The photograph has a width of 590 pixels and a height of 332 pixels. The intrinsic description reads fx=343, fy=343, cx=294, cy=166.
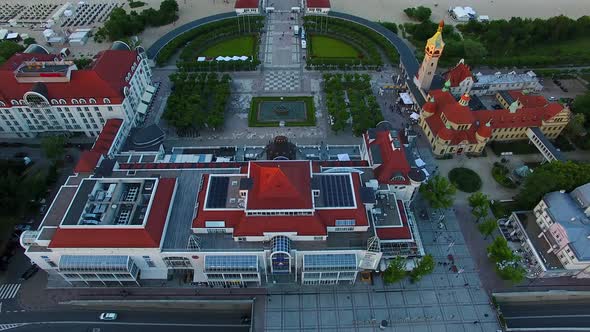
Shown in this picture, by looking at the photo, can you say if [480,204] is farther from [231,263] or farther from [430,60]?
[231,263]

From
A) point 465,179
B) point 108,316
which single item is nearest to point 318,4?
point 465,179

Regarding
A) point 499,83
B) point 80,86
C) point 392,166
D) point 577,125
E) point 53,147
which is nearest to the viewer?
point 392,166

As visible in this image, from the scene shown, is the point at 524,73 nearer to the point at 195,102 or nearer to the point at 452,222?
the point at 452,222

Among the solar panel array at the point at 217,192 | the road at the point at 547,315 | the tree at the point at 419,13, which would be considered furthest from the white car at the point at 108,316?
the tree at the point at 419,13

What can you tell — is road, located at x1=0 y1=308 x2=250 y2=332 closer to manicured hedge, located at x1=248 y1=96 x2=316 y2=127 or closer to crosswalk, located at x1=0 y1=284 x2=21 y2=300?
crosswalk, located at x1=0 y1=284 x2=21 y2=300

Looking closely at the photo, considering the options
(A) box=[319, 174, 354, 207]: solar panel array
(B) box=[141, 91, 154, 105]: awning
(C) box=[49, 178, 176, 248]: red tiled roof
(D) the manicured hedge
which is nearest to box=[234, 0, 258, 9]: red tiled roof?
(D) the manicured hedge

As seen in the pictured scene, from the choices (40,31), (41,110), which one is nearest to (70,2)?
(40,31)

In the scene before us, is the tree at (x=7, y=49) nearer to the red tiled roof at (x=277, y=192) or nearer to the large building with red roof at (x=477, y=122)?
the red tiled roof at (x=277, y=192)
